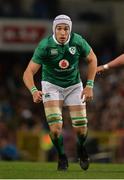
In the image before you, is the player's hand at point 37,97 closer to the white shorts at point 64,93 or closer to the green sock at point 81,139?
the white shorts at point 64,93

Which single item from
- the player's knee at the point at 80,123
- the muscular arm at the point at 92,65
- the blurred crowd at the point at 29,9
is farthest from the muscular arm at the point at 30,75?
the blurred crowd at the point at 29,9

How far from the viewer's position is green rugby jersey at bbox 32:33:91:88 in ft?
54.6

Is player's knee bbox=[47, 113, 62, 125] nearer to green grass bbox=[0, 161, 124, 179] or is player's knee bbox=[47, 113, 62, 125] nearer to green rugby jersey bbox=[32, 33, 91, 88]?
green rugby jersey bbox=[32, 33, 91, 88]

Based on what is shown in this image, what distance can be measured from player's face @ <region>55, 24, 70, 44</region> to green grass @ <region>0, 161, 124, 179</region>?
1.98 m

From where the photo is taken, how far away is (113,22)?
31750mm

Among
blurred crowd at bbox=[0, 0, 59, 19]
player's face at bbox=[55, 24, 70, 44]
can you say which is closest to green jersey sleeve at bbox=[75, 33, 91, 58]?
player's face at bbox=[55, 24, 70, 44]

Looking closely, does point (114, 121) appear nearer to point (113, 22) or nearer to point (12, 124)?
point (12, 124)

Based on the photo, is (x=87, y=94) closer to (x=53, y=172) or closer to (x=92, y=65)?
(x=92, y=65)

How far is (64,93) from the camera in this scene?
1698 centimetres

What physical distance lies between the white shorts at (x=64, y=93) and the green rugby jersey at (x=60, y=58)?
7cm

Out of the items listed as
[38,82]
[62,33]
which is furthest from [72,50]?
[38,82]

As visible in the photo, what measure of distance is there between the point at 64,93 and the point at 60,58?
0.60 m

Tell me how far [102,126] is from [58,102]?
928 cm

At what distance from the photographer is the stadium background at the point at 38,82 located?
24.5 meters
